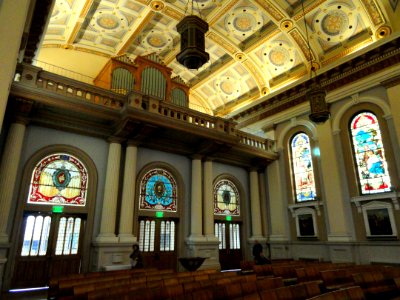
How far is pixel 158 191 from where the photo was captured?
10.5 m

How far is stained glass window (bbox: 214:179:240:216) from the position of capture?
1231 centimetres

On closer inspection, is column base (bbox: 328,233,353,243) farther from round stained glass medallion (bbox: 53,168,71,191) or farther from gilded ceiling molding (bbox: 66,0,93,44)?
gilded ceiling molding (bbox: 66,0,93,44)

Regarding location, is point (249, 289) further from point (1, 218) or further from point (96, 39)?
point (96, 39)

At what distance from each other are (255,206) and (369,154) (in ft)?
16.5

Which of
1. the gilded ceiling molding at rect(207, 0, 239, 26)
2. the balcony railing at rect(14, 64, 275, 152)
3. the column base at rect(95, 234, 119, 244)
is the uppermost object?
the gilded ceiling molding at rect(207, 0, 239, 26)

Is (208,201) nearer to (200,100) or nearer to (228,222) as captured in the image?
(228,222)

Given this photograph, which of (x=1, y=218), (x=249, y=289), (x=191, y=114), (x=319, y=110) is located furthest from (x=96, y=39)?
(x=249, y=289)

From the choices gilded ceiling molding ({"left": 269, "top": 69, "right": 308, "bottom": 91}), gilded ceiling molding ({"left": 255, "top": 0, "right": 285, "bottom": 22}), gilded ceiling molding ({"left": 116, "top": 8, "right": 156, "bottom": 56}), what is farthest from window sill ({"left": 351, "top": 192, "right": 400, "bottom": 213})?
gilded ceiling molding ({"left": 116, "top": 8, "right": 156, "bottom": 56})

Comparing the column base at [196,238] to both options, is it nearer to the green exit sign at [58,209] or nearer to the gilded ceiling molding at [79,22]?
the green exit sign at [58,209]

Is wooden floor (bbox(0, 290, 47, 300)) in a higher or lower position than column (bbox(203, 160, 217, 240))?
lower

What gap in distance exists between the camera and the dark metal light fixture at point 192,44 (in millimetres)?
6195

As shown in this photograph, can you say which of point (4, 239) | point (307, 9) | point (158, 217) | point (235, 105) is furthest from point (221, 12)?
point (4, 239)

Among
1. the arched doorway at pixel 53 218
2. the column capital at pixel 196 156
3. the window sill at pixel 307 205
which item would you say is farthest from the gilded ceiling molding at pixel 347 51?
the arched doorway at pixel 53 218

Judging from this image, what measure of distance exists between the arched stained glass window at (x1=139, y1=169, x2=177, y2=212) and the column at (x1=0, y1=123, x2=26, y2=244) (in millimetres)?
3903
